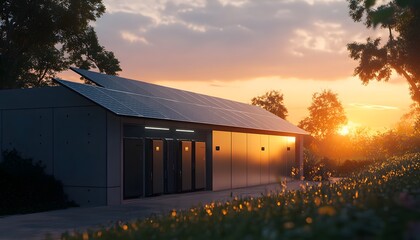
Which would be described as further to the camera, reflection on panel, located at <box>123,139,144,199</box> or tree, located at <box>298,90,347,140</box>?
tree, located at <box>298,90,347,140</box>

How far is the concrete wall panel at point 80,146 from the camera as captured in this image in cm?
1836

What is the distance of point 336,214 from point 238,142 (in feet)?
75.9

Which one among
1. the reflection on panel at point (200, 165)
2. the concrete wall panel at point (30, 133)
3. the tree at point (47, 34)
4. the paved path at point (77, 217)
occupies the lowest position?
the paved path at point (77, 217)

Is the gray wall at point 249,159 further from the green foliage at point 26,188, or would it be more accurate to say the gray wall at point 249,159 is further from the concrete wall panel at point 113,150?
the green foliage at point 26,188

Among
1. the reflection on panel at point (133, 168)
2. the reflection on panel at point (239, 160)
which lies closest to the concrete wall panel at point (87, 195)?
the reflection on panel at point (133, 168)

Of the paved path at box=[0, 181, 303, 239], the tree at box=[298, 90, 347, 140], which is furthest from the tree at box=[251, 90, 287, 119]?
the paved path at box=[0, 181, 303, 239]

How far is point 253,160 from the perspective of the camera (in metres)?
28.9

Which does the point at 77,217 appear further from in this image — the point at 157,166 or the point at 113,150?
the point at 157,166

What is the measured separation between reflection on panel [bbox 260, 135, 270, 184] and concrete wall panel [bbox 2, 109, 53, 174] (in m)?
13.3

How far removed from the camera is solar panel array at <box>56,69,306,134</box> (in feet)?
61.1

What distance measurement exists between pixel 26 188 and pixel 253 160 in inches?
518

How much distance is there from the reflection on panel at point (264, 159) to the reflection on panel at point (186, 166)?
7578 millimetres

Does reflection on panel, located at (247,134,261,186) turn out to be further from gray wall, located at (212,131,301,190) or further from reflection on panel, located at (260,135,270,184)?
reflection on panel, located at (260,135,270,184)

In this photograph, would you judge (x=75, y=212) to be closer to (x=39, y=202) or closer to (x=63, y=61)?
(x=39, y=202)
